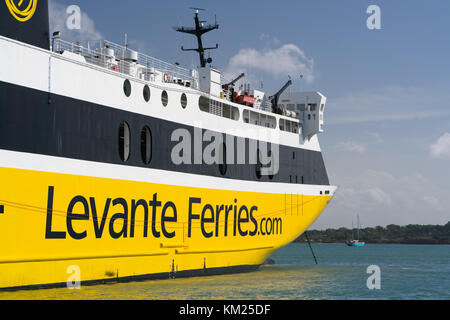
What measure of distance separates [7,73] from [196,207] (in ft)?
30.1

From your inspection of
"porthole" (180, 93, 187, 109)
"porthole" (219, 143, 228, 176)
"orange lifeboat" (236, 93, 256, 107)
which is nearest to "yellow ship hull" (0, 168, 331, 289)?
"porthole" (219, 143, 228, 176)

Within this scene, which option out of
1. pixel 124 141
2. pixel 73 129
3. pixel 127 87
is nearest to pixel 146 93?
pixel 127 87

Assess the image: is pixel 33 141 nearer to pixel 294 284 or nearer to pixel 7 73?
pixel 7 73

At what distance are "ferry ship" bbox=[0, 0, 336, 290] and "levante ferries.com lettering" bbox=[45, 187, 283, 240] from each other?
0.15ft

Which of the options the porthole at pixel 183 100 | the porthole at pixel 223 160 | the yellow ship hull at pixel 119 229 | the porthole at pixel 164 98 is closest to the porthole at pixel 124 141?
the yellow ship hull at pixel 119 229

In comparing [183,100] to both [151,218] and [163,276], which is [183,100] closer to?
[151,218]

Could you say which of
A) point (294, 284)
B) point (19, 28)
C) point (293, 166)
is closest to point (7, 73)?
point (19, 28)

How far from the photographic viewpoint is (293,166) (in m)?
28.5

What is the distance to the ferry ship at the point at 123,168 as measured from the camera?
48.2 ft

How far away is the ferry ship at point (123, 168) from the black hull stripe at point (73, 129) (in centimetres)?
4

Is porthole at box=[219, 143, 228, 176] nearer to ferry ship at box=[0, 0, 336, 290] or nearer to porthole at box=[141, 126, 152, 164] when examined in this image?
ferry ship at box=[0, 0, 336, 290]

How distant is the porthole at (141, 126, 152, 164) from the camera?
63.2 ft

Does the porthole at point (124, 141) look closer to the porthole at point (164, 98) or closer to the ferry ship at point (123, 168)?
the ferry ship at point (123, 168)

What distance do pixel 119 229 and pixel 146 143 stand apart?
3.40 m
